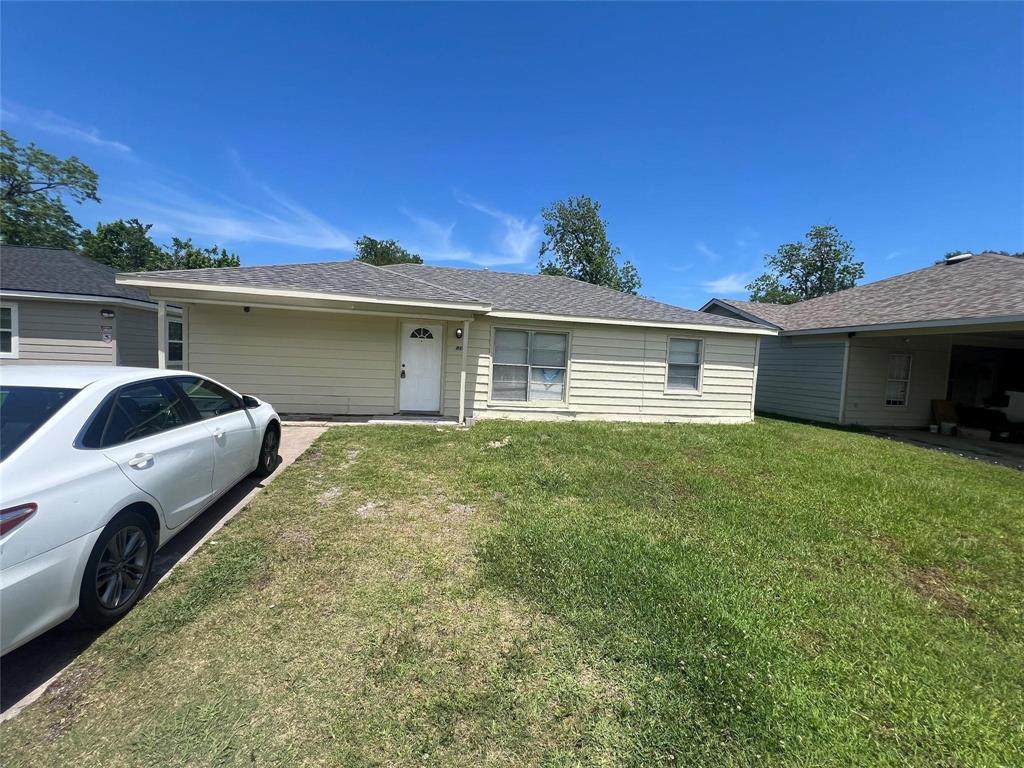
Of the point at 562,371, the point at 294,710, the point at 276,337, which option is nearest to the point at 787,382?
the point at 562,371

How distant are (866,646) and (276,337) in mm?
9863

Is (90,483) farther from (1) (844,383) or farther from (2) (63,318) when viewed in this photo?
(1) (844,383)

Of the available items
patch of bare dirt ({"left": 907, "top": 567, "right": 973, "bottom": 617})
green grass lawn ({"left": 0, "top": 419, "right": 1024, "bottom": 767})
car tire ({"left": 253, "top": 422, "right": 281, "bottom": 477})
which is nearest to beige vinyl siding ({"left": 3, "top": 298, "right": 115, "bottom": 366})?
car tire ({"left": 253, "top": 422, "right": 281, "bottom": 477})

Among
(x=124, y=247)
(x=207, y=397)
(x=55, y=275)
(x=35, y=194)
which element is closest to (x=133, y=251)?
(x=124, y=247)

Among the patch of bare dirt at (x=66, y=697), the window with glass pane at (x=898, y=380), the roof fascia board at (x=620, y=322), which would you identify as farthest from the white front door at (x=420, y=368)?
the window with glass pane at (x=898, y=380)

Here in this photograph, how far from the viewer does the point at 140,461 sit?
2.88 meters

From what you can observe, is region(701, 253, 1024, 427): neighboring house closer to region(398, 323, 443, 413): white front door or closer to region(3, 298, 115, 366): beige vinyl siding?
region(398, 323, 443, 413): white front door

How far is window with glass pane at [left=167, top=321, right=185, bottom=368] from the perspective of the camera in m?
13.2

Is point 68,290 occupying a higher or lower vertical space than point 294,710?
higher

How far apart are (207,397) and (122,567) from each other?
188 cm

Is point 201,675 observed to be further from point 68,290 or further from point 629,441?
point 68,290

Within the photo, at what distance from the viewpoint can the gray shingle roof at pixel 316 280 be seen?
793 cm

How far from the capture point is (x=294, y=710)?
2.10 m

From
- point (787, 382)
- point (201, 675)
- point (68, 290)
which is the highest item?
point (68, 290)
